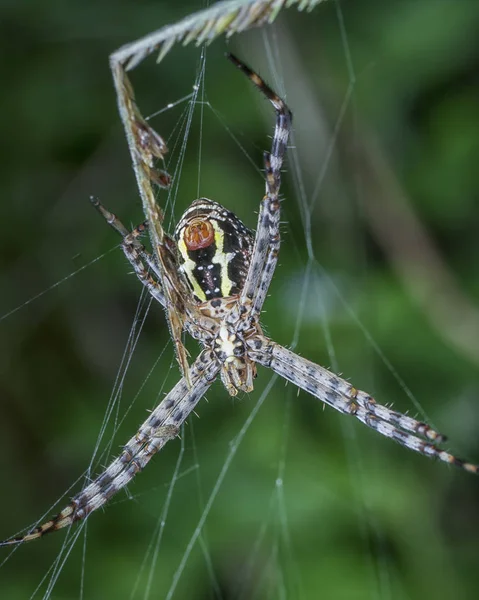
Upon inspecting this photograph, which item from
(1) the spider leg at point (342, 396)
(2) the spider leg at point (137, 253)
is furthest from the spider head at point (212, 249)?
(1) the spider leg at point (342, 396)

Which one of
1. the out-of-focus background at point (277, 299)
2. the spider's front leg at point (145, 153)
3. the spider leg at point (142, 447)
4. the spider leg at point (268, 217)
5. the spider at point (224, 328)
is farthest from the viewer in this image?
the out-of-focus background at point (277, 299)

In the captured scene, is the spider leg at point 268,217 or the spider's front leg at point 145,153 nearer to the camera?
the spider's front leg at point 145,153

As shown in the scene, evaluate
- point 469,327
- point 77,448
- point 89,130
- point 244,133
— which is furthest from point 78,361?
point 469,327

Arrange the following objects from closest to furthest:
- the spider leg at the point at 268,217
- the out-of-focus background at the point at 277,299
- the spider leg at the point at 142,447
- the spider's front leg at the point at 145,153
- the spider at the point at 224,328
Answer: the spider's front leg at the point at 145,153
the spider leg at the point at 268,217
the spider at the point at 224,328
the spider leg at the point at 142,447
the out-of-focus background at the point at 277,299

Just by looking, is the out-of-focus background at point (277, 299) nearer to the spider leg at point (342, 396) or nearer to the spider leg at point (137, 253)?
the spider leg at point (342, 396)

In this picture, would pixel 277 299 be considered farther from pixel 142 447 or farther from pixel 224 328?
pixel 142 447

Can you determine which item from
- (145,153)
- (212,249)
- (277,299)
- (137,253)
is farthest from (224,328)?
(145,153)
